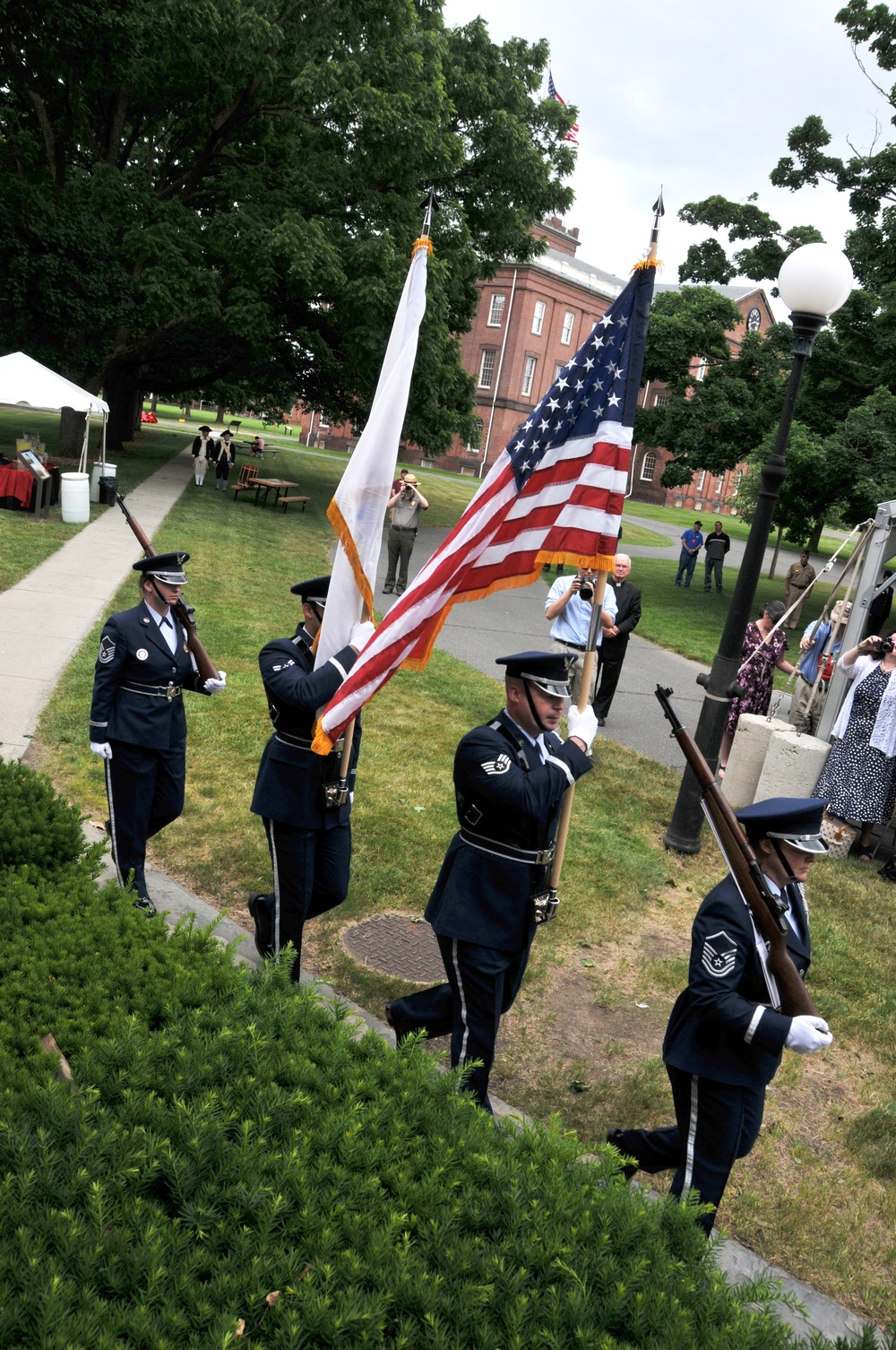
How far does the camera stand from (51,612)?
493 inches

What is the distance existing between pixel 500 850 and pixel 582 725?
2.25 feet

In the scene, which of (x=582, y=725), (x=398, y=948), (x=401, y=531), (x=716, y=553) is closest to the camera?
(x=582, y=725)

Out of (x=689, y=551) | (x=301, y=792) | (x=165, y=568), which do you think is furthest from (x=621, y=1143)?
(x=689, y=551)

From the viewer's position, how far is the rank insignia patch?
3615mm

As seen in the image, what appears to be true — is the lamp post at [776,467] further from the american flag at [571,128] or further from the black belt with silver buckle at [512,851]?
the american flag at [571,128]

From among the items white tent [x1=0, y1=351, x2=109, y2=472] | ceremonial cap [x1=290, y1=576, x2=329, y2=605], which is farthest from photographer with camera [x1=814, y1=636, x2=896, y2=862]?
white tent [x1=0, y1=351, x2=109, y2=472]

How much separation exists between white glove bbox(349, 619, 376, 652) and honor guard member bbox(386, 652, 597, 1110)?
808mm

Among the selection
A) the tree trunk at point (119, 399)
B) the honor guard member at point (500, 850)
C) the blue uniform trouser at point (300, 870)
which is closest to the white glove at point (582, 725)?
the honor guard member at point (500, 850)

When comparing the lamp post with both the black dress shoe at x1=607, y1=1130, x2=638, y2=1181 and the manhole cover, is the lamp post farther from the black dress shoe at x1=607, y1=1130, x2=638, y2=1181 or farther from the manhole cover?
the black dress shoe at x1=607, y1=1130, x2=638, y2=1181

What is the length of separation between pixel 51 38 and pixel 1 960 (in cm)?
2473

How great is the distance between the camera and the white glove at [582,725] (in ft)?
14.8

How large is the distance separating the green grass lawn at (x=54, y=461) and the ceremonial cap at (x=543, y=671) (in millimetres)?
11045

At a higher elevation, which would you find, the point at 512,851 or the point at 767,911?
the point at 767,911

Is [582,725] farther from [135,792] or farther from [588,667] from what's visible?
[135,792]
